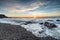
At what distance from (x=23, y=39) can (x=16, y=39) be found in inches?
33.9

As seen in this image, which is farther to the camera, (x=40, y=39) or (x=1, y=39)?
(x=40, y=39)

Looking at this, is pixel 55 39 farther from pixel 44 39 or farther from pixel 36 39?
pixel 36 39

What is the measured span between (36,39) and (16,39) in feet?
8.36

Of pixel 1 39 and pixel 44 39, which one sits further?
pixel 44 39

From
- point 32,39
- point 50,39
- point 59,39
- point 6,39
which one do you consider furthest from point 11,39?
point 59,39

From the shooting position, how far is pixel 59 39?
14.5 meters

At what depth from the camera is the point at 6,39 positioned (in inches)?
528

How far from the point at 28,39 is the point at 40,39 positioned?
1606mm

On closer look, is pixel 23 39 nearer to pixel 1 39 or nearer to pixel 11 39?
pixel 11 39

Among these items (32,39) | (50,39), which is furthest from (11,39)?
(50,39)

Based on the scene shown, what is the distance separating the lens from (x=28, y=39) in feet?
45.3

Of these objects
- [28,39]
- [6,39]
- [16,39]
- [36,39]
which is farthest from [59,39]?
[6,39]

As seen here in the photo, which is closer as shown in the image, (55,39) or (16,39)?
(16,39)

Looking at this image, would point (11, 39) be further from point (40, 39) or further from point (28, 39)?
point (40, 39)
